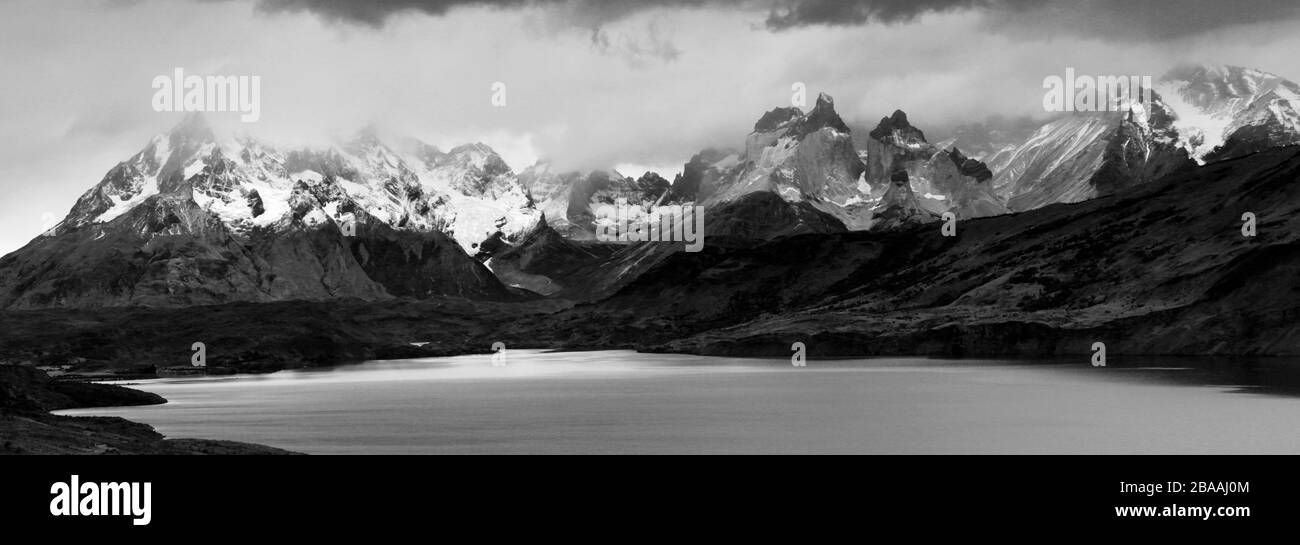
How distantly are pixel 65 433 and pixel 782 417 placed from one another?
67514mm

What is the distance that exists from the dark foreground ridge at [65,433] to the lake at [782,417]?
597cm

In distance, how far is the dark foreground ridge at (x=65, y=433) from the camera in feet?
257

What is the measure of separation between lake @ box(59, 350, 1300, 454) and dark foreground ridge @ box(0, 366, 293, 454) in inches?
235

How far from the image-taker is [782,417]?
134 metres

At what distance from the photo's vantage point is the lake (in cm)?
10425
